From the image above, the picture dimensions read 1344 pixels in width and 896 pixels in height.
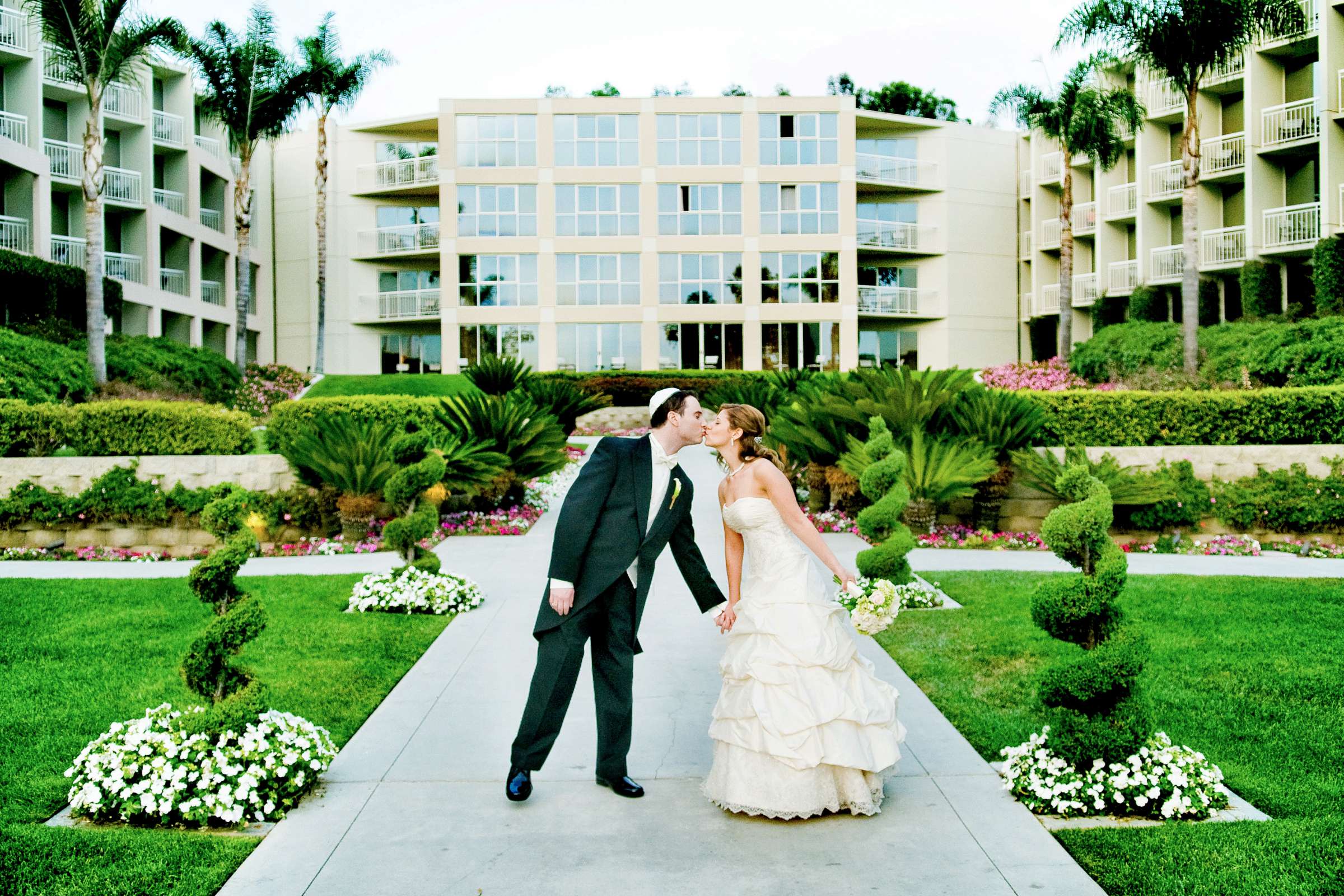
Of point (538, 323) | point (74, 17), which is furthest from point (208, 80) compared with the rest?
point (538, 323)

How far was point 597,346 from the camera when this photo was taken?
133 ft

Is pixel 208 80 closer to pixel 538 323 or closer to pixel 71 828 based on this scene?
pixel 538 323

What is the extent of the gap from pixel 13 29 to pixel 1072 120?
2959 cm

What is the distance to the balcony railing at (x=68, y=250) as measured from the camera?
30.1m

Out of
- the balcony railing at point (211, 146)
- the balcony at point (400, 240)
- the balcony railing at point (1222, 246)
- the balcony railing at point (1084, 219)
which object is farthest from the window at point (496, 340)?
the balcony railing at point (1222, 246)

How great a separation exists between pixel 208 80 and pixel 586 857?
114ft

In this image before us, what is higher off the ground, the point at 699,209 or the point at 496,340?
the point at 699,209

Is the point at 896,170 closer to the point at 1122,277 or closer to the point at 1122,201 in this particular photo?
the point at 1122,201

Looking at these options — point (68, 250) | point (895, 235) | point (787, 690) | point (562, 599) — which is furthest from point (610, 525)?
point (895, 235)

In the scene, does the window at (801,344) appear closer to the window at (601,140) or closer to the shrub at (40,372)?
the window at (601,140)

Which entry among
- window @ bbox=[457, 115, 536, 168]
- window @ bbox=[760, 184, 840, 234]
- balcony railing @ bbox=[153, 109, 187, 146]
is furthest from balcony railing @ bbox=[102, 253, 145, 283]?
window @ bbox=[760, 184, 840, 234]

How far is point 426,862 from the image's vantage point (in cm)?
423

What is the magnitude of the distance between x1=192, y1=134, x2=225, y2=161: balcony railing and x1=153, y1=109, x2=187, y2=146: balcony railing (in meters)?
1.26

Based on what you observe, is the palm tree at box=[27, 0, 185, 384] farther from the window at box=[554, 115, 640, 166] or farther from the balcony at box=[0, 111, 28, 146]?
the window at box=[554, 115, 640, 166]
